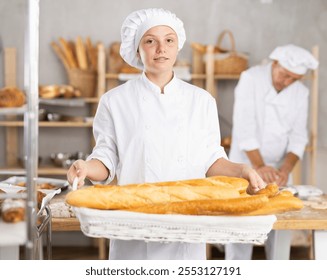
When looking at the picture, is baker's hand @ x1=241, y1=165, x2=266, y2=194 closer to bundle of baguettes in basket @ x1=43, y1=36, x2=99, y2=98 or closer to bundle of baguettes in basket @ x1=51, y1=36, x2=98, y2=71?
bundle of baguettes in basket @ x1=43, y1=36, x2=99, y2=98

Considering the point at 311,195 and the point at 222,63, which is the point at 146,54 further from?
the point at 222,63

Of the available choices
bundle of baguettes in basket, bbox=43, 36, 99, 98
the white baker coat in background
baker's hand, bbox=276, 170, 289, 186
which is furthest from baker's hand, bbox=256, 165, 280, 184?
bundle of baguettes in basket, bbox=43, 36, 99, 98

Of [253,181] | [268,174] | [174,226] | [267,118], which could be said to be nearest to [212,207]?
[174,226]

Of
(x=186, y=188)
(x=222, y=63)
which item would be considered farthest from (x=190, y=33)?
(x=186, y=188)

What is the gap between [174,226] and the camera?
4.12ft

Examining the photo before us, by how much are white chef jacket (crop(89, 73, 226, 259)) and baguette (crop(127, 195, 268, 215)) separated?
0.43 meters

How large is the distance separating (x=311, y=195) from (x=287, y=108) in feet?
3.25

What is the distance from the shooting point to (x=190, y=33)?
4141 millimetres

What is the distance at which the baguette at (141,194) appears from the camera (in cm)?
128

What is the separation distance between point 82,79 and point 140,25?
2.22 metres

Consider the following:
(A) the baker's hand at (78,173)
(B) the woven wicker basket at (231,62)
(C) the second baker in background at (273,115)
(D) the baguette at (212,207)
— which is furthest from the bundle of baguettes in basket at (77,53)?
(D) the baguette at (212,207)

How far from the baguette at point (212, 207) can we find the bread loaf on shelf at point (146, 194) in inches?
1.2

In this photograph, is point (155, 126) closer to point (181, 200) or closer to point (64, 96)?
point (181, 200)

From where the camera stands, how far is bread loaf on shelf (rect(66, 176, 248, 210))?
4.20ft
